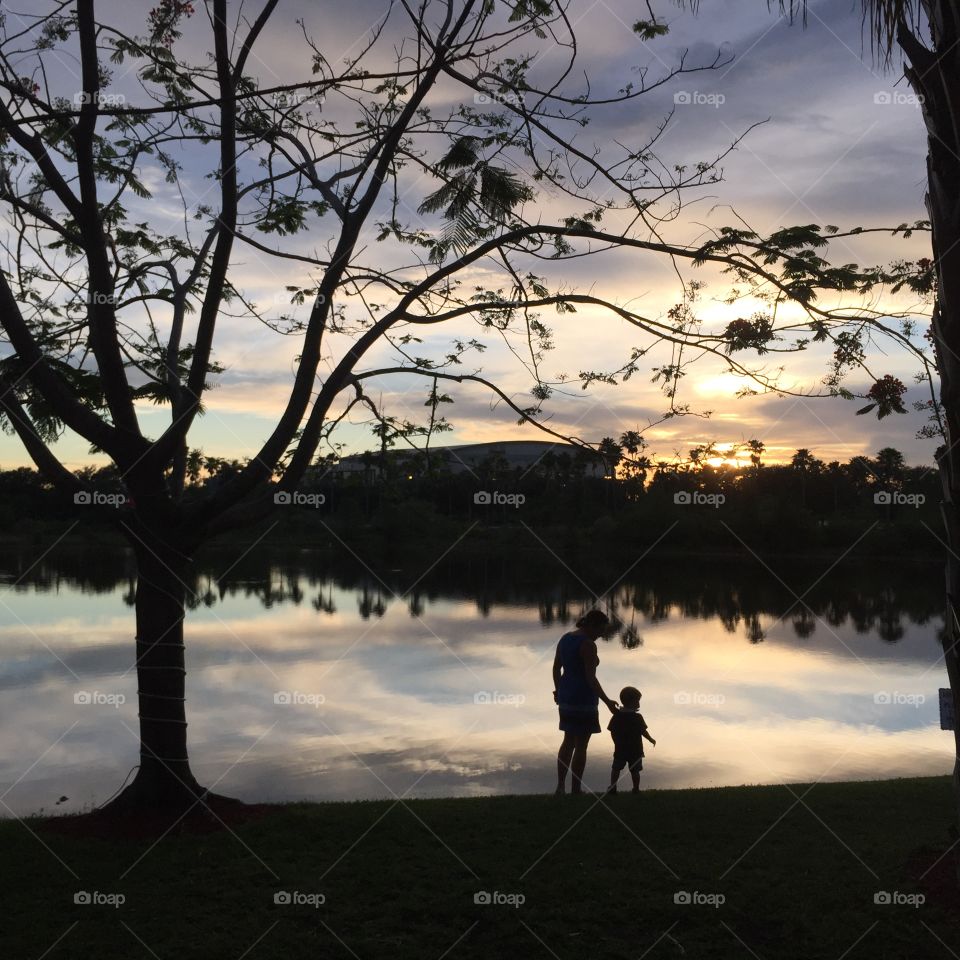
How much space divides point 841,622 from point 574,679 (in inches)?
968

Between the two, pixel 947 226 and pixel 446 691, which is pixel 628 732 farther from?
pixel 446 691

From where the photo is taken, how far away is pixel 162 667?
6793 millimetres

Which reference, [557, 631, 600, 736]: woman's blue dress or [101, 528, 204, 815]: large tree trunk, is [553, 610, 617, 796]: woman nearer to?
[557, 631, 600, 736]: woman's blue dress

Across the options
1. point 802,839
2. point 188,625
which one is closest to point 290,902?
point 802,839

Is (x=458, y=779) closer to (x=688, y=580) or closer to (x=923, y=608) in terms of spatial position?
(x=923, y=608)

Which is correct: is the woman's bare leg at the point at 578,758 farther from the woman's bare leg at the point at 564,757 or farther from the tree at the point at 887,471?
the tree at the point at 887,471

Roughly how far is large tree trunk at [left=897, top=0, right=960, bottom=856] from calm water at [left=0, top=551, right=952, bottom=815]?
664 cm

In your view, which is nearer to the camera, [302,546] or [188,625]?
[188,625]

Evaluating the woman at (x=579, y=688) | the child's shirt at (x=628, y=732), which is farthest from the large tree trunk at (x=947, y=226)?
the child's shirt at (x=628, y=732)

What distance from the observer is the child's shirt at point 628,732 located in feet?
25.8

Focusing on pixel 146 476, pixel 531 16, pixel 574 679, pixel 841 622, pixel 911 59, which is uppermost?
pixel 531 16

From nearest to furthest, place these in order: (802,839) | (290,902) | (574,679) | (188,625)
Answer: (290,902)
(802,839)
(574,679)
(188,625)

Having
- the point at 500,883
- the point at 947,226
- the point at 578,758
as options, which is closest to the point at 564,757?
the point at 578,758

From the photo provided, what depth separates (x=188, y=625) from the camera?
25.6m
